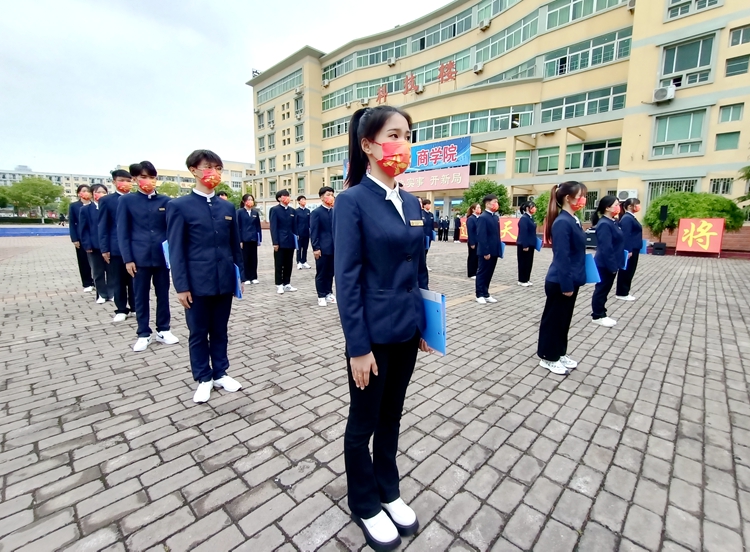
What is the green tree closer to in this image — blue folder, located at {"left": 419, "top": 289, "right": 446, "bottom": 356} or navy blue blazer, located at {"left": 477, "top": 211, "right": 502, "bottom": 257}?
navy blue blazer, located at {"left": 477, "top": 211, "right": 502, "bottom": 257}

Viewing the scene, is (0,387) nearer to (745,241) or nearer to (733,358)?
(733,358)

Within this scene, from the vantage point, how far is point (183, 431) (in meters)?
2.73

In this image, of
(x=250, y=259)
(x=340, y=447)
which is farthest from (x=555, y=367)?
(x=250, y=259)

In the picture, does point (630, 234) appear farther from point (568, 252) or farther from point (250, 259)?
point (250, 259)

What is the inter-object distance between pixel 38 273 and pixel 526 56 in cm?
3022

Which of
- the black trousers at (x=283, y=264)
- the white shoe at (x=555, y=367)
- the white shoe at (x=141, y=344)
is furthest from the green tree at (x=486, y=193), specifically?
the white shoe at (x=141, y=344)

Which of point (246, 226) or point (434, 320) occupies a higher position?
point (246, 226)

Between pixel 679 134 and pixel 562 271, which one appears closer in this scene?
pixel 562 271

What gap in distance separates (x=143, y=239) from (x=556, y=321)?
4645mm

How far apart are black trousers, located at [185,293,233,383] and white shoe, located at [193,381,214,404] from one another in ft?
0.13

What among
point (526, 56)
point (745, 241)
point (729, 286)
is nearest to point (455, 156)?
point (526, 56)

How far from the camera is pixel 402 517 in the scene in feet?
6.14

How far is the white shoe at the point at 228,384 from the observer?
334 cm

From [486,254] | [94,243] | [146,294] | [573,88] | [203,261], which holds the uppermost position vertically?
[573,88]
